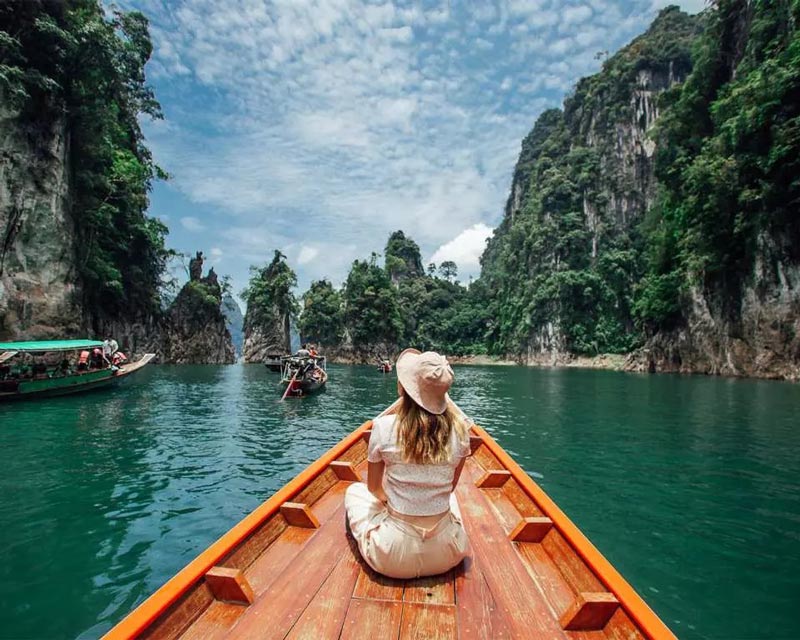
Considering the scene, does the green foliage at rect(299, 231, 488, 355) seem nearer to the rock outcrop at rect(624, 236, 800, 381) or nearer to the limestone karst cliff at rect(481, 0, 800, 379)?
the limestone karst cliff at rect(481, 0, 800, 379)

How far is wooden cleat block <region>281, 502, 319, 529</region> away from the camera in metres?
3.11

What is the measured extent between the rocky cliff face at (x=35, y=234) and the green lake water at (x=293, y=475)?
6679 mm

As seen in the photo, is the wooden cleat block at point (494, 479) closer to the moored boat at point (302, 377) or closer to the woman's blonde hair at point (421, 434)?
the woman's blonde hair at point (421, 434)

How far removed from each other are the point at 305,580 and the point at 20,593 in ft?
10.0

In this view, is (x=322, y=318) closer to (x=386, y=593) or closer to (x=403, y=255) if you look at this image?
(x=403, y=255)

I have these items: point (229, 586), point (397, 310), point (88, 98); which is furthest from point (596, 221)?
point (229, 586)

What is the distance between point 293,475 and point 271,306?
5960 centimetres

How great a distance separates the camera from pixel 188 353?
4972 cm

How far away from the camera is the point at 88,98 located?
69.9 feet

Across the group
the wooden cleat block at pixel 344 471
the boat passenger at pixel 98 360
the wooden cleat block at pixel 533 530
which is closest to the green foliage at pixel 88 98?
the boat passenger at pixel 98 360

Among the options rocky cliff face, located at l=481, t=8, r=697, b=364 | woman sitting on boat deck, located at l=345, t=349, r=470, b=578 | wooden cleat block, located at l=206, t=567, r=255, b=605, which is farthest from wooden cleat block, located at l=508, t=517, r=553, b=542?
rocky cliff face, located at l=481, t=8, r=697, b=364

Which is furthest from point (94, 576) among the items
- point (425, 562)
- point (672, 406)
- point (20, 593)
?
point (672, 406)

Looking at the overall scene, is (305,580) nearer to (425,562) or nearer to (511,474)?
(425,562)

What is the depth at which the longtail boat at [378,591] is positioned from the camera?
77.7 inches
